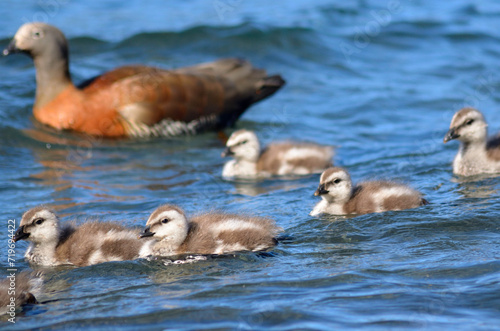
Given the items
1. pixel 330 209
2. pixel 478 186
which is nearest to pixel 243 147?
pixel 330 209

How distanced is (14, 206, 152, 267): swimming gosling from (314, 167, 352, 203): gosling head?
6.25ft

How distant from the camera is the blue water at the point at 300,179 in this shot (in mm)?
5820

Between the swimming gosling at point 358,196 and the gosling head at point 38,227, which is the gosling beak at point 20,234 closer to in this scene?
the gosling head at point 38,227

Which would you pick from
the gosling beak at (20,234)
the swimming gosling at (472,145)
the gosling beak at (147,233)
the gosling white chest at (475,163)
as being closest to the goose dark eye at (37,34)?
the gosling beak at (20,234)

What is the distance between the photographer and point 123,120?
11.4m

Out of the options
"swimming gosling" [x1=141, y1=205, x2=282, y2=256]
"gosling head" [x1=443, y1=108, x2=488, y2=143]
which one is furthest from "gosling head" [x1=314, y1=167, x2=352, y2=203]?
"gosling head" [x1=443, y1=108, x2=488, y2=143]

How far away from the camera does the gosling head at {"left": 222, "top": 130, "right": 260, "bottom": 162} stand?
10281mm

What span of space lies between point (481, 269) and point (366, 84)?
30.6ft

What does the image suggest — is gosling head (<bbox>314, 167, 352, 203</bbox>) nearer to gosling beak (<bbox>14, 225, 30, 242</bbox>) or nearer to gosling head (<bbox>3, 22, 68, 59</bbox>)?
gosling beak (<bbox>14, 225, 30, 242</bbox>)

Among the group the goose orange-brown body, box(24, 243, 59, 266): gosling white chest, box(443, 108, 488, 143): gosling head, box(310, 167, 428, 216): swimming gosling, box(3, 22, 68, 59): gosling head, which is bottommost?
box(24, 243, 59, 266): gosling white chest

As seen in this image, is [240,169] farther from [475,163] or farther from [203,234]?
[203,234]

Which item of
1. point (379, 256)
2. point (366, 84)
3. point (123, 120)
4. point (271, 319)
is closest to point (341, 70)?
point (366, 84)

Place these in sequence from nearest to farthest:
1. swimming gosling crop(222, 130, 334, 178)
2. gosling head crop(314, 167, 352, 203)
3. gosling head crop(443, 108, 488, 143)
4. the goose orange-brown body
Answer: gosling head crop(314, 167, 352, 203), gosling head crop(443, 108, 488, 143), swimming gosling crop(222, 130, 334, 178), the goose orange-brown body

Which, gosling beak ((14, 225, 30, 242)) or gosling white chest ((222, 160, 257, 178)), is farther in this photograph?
gosling white chest ((222, 160, 257, 178))
